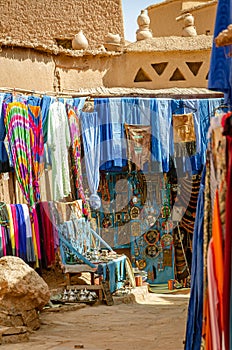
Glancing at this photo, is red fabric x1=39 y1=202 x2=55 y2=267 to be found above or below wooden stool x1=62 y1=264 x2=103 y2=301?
above

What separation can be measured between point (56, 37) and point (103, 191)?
4066 mm

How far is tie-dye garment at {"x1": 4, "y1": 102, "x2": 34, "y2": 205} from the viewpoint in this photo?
9.41 m

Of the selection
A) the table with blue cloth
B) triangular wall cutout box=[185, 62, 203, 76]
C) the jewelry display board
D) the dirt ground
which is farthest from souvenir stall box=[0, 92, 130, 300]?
triangular wall cutout box=[185, 62, 203, 76]

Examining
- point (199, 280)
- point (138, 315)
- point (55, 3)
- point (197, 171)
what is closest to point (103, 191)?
point (197, 171)

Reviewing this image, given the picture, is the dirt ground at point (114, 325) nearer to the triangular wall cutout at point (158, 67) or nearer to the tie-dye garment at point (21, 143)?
the tie-dye garment at point (21, 143)

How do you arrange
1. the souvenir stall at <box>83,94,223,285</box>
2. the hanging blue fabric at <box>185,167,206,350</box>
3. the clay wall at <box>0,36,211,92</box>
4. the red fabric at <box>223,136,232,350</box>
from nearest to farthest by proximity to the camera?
1. the red fabric at <box>223,136,232,350</box>
2. the hanging blue fabric at <box>185,167,206,350</box>
3. the souvenir stall at <box>83,94,223,285</box>
4. the clay wall at <box>0,36,211,92</box>

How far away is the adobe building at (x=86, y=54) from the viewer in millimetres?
11477

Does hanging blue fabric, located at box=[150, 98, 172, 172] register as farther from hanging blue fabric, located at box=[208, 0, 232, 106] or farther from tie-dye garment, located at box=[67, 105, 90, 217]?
hanging blue fabric, located at box=[208, 0, 232, 106]

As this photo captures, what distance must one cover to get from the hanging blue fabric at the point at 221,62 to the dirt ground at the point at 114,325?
3.64 m

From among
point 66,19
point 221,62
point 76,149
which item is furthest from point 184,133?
point 221,62

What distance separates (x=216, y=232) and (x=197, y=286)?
2.77 feet

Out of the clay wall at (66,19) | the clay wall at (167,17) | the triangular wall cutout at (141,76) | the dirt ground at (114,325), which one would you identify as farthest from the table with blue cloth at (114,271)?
the clay wall at (167,17)

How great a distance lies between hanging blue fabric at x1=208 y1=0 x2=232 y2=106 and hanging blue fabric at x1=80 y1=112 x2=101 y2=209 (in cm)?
653

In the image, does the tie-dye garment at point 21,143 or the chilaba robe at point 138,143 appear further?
the chilaba robe at point 138,143
